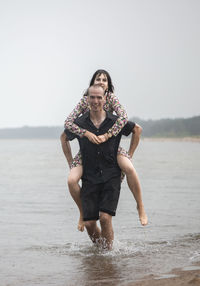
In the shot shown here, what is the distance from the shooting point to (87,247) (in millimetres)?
9000

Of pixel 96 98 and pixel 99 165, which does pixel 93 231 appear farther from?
pixel 96 98

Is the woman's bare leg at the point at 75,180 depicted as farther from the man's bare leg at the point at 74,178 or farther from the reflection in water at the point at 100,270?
the reflection in water at the point at 100,270

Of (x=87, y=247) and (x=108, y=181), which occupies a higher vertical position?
(x=108, y=181)

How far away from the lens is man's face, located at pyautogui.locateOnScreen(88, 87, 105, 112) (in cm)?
738

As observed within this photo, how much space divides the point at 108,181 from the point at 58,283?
1686mm

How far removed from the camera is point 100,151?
7590 millimetres

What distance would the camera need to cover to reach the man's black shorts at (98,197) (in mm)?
7762

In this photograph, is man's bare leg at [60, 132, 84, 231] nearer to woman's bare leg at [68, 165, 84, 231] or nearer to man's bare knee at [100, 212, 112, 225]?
woman's bare leg at [68, 165, 84, 231]

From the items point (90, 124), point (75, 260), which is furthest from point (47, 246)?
point (90, 124)

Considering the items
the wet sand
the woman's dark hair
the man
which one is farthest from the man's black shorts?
the wet sand

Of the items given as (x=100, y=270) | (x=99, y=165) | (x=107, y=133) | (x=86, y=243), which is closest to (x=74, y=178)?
(x=99, y=165)

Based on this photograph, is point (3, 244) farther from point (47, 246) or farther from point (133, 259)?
point (133, 259)

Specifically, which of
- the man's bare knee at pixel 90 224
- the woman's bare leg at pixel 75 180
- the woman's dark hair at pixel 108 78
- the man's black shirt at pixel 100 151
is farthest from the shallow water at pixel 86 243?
the woman's dark hair at pixel 108 78

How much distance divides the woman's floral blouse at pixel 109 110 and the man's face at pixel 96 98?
0.86 feet
